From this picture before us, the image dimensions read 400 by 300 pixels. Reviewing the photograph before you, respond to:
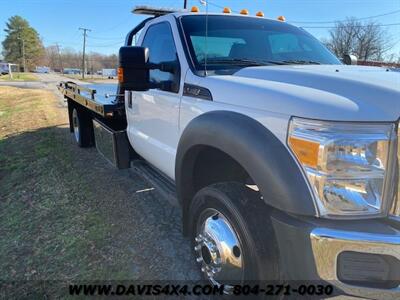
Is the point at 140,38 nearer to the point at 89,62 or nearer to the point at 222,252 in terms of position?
the point at 222,252

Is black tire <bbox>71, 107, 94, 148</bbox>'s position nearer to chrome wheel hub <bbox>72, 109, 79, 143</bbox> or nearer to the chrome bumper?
chrome wheel hub <bbox>72, 109, 79, 143</bbox>

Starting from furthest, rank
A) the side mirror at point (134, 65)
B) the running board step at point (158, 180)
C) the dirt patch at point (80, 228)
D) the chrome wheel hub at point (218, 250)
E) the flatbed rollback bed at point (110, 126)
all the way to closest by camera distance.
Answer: the flatbed rollback bed at point (110, 126)
the running board step at point (158, 180)
the dirt patch at point (80, 228)
the side mirror at point (134, 65)
the chrome wheel hub at point (218, 250)

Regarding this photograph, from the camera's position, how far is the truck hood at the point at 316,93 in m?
1.72

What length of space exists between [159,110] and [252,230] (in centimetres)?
168

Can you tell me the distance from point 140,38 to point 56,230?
7.12ft

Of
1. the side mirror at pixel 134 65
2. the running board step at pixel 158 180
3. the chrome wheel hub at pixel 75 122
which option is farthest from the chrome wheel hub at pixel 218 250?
the chrome wheel hub at pixel 75 122

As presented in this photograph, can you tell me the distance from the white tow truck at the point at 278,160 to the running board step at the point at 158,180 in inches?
9.2

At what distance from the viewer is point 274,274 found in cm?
202

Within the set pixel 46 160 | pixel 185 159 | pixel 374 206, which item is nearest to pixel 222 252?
pixel 185 159

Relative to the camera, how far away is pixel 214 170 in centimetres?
285

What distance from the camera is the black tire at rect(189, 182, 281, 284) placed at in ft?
6.57

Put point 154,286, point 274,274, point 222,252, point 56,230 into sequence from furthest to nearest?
point 56,230
point 154,286
point 222,252
point 274,274

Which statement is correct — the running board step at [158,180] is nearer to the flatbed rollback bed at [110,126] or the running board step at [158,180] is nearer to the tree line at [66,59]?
the flatbed rollback bed at [110,126]

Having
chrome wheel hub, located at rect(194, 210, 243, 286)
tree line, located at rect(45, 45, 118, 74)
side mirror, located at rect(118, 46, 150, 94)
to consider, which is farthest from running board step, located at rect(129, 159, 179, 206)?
tree line, located at rect(45, 45, 118, 74)
